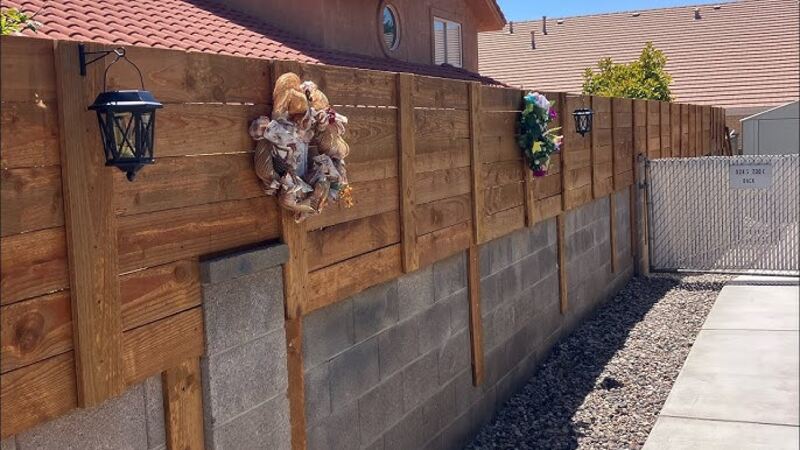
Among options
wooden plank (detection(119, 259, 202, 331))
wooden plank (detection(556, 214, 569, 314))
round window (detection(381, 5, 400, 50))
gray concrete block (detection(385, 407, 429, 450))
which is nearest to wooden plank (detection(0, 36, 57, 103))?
wooden plank (detection(119, 259, 202, 331))

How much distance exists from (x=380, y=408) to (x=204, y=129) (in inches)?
86.4

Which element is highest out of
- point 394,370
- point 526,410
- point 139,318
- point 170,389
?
point 139,318

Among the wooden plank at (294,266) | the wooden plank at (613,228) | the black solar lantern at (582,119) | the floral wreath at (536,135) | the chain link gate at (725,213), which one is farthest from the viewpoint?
the chain link gate at (725,213)

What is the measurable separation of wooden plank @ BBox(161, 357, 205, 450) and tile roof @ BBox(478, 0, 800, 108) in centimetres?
2173

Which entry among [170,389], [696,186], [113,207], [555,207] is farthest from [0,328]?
[696,186]

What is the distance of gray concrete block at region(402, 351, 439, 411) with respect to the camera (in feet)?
17.4

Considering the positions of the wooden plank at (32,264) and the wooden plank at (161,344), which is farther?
the wooden plank at (161,344)

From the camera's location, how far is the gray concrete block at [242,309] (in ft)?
11.4

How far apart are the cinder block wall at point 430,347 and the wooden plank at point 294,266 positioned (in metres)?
0.20

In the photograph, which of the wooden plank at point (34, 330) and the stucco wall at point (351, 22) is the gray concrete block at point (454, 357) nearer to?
the wooden plank at point (34, 330)

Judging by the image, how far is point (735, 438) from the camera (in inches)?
218

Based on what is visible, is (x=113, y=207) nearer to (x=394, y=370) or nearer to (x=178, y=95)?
(x=178, y=95)

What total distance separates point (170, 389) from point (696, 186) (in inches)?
411

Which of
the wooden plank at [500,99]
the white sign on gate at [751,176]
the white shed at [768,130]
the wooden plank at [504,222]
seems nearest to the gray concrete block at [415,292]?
the wooden plank at [504,222]
